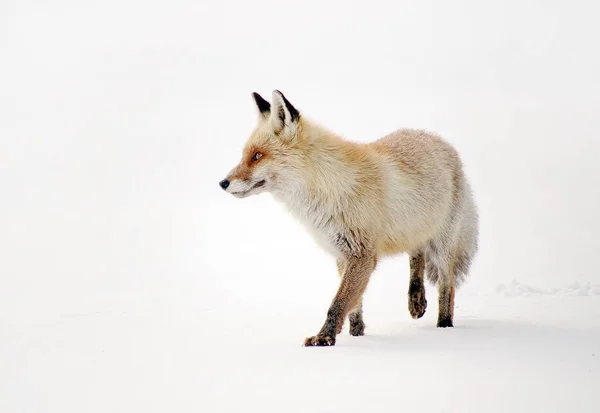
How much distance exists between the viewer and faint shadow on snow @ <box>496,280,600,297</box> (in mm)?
8914

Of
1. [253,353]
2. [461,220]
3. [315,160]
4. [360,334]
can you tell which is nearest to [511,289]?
[461,220]

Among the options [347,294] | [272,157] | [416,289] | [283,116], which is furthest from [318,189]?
[416,289]

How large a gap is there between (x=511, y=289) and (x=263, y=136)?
523 centimetres

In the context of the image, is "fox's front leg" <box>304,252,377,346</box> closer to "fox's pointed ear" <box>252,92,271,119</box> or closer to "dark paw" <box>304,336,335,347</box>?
"dark paw" <box>304,336,335,347</box>

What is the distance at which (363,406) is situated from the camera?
3.62 meters

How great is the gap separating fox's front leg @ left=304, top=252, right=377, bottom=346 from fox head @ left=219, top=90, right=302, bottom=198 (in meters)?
0.97

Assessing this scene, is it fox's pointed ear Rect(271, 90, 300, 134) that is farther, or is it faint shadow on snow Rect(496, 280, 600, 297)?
faint shadow on snow Rect(496, 280, 600, 297)

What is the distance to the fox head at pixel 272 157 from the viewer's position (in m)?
5.84

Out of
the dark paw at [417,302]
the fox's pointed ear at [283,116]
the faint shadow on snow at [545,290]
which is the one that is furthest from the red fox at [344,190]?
the faint shadow on snow at [545,290]

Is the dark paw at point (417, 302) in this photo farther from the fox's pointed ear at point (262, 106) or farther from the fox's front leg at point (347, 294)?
the fox's pointed ear at point (262, 106)

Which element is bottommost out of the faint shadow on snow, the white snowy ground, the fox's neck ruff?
the white snowy ground

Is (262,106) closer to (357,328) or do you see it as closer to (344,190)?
(344,190)

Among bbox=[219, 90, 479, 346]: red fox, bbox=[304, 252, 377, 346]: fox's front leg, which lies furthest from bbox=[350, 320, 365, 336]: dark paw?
bbox=[304, 252, 377, 346]: fox's front leg

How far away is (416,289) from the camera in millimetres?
7188
